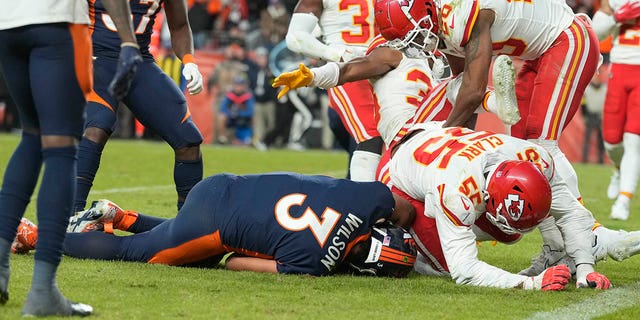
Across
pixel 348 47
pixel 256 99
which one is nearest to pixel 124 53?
pixel 348 47

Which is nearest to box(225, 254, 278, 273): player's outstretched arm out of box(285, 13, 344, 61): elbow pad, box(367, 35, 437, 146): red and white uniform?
box(367, 35, 437, 146): red and white uniform

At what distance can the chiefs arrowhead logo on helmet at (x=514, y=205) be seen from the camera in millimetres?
4723

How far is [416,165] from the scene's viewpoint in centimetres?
516

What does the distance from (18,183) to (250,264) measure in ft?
4.78

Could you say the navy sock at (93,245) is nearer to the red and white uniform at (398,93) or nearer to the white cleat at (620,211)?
the red and white uniform at (398,93)

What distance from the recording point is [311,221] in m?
4.91

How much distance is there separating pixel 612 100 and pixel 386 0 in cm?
382

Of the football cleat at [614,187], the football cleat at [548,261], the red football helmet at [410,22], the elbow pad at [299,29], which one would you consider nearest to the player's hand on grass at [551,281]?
the football cleat at [548,261]

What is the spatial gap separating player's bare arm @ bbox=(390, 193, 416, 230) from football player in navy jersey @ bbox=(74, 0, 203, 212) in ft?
4.52

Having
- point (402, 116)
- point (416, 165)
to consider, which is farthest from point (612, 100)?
point (416, 165)

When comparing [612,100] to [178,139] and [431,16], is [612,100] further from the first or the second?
[178,139]

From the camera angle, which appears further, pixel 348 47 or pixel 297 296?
pixel 348 47

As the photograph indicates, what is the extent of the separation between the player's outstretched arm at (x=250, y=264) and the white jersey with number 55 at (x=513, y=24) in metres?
1.59

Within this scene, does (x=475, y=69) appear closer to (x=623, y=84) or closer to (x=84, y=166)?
(x=84, y=166)
